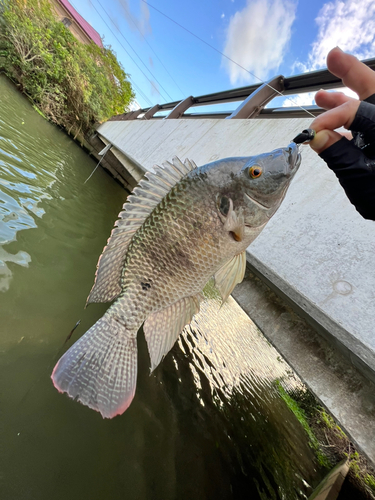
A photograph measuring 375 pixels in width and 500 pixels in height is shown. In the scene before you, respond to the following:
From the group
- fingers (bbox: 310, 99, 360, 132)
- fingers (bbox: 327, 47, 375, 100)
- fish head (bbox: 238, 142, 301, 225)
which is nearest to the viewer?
fingers (bbox: 310, 99, 360, 132)

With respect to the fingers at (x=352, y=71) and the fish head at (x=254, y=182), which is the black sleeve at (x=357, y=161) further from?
the fish head at (x=254, y=182)

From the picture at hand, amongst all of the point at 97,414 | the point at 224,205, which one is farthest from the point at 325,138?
the point at 97,414

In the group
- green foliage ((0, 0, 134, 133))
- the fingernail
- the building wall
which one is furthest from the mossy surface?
→ the building wall

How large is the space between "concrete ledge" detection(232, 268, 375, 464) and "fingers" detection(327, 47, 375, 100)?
167 centimetres

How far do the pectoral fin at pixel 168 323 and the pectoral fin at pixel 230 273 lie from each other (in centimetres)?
18

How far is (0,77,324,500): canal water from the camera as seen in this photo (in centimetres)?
226

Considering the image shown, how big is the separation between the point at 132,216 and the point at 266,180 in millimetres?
930

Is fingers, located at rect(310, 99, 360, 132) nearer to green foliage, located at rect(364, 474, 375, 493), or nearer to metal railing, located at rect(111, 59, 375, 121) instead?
metal railing, located at rect(111, 59, 375, 121)

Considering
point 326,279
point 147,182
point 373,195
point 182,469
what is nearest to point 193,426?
point 182,469

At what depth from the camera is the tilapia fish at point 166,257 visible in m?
1.54

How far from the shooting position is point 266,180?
1.48 m

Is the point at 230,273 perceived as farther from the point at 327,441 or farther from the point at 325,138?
the point at 327,441

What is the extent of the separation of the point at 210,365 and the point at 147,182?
4.19 meters

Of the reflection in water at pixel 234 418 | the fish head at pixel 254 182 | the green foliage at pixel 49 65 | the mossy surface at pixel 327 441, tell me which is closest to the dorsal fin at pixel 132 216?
the fish head at pixel 254 182
